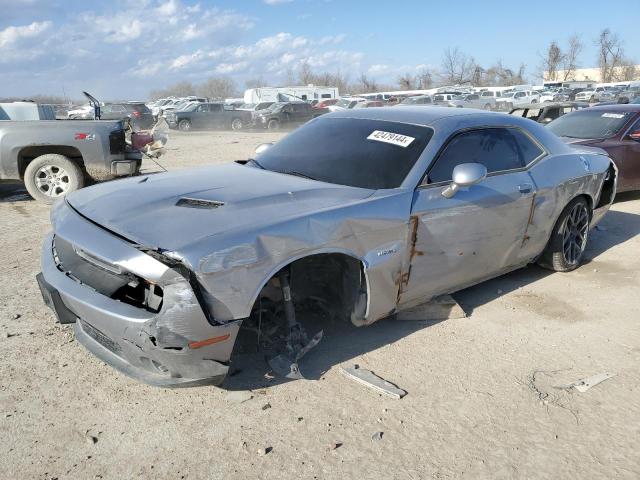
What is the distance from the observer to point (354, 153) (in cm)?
375

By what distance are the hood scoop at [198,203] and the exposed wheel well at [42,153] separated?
577 centimetres

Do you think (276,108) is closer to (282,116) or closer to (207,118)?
(282,116)

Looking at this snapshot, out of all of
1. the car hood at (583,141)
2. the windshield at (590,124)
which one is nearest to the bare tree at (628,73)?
the windshield at (590,124)

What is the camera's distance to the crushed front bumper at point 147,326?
248 cm

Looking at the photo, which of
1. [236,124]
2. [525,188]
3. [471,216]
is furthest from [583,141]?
[236,124]

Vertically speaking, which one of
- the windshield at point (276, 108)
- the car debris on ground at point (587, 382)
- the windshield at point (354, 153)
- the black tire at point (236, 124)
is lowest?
the black tire at point (236, 124)

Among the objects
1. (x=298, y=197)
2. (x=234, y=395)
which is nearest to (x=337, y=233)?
(x=298, y=197)

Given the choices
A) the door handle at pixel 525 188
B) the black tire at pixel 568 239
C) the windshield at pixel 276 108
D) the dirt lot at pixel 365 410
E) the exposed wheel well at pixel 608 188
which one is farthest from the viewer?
the windshield at pixel 276 108

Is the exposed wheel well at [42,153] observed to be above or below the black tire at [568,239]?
above

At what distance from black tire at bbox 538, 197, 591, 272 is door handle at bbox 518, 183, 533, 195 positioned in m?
0.71

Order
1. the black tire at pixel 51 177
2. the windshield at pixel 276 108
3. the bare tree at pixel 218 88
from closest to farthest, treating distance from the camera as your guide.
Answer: the black tire at pixel 51 177 → the windshield at pixel 276 108 → the bare tree at pixel 218 88

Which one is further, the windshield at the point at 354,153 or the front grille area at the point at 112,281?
the windshield at the point at 354,153

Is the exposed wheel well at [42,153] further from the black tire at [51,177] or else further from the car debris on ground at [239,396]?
the car debris on ground at [239,396]

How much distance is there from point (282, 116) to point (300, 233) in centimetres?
2660
